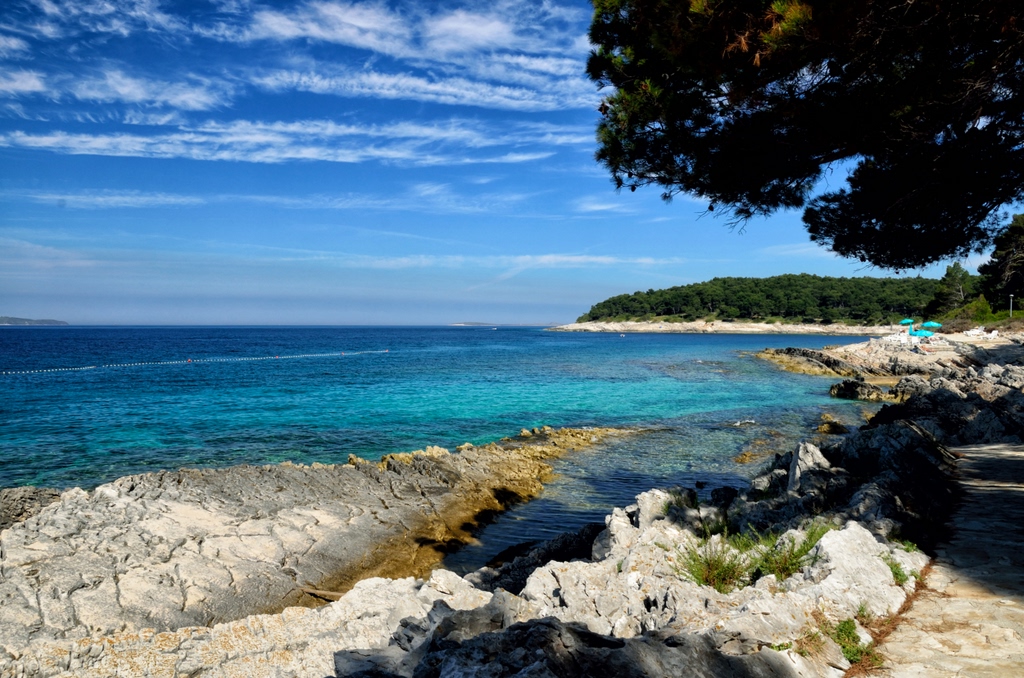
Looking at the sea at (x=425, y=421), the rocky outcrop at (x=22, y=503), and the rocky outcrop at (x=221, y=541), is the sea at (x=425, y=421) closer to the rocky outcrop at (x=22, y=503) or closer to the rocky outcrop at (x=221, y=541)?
the rocky outcrop at (x=221, y=541)

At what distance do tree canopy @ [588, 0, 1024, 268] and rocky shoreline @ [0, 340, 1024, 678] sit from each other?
3645 mm

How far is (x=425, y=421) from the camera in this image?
2420cm

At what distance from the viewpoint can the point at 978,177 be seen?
7539 mm

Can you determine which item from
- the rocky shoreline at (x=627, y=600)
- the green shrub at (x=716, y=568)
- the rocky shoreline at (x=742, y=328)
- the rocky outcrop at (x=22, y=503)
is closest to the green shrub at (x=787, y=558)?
the rocky shoreline at (x=627, y=600)

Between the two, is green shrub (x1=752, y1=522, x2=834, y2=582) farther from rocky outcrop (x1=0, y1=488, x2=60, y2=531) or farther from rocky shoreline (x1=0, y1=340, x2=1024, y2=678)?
rocky outcrop (x1=0, y1=488, x2=60, y2=531)

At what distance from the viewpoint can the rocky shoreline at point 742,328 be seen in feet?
409

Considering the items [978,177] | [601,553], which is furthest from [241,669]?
[978,177]

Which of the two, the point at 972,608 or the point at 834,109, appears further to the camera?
the point at 834,109

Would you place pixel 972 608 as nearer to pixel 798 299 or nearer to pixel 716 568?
pixel 716 568

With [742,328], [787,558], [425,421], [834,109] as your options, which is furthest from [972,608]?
[742,328]

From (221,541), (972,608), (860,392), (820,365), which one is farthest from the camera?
(820,365)

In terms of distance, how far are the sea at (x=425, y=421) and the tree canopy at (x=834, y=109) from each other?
736 cm

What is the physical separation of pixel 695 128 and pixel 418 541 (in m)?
8.43

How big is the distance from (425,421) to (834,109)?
64.3ft
